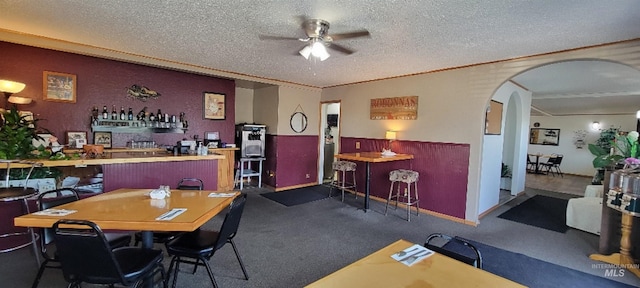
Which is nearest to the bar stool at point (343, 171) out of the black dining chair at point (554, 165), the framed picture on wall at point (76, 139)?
the framed picture on wall at point (76, 139)

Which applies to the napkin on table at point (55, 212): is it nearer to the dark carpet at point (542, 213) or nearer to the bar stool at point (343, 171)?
the bar stool at point (343, 171)

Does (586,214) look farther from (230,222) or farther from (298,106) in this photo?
(298,106)

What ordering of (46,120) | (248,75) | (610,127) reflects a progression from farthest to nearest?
(610,127) → (248,75) → (46,120)

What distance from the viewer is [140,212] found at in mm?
2020

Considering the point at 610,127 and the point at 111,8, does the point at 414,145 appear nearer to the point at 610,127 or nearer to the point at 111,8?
the point at 111,8

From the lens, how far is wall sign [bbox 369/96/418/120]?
196 inches

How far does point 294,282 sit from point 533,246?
308 cm

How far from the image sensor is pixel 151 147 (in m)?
5.02

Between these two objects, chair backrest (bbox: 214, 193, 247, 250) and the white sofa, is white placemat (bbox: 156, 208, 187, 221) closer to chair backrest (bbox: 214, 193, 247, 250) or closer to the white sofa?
chair backrest (bbox: 214, 193, 247, 250)

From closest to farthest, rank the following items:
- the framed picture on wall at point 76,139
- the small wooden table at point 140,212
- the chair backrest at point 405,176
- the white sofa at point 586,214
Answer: the small wooden table at point 140,212 → the white sofa at point 586,214 → the framed picture on wall at point 76,139 → the chair backrest at point 405,176

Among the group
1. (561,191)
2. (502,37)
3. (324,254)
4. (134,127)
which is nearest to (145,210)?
(324,254)

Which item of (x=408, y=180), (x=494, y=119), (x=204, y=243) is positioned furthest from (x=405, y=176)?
(x=204, y=243)

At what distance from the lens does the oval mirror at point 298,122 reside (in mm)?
6453

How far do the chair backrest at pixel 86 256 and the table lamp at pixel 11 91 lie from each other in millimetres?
3350
